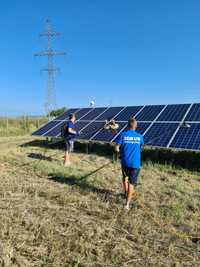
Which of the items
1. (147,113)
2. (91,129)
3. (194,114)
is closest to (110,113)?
(91,129)

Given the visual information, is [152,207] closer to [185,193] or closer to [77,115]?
[185,193]

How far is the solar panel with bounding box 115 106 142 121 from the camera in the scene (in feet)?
50.9

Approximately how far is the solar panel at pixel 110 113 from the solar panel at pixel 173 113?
2.76 m

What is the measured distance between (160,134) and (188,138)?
4.23 ft

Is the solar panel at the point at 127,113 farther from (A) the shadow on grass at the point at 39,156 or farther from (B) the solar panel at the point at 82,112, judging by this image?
(A) the shadow on grass at the point at 39,156

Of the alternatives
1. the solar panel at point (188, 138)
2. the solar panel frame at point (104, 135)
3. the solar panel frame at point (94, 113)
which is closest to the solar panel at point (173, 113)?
the solar panel at point (188, 138)

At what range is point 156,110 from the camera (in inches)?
592

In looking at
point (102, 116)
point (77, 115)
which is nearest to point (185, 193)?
point (102, 116)

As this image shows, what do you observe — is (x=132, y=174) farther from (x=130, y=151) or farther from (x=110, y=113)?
(x=110, y=113)

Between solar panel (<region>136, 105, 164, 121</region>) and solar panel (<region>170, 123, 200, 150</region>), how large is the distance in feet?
6.93

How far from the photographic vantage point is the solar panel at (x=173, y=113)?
13.6 meters

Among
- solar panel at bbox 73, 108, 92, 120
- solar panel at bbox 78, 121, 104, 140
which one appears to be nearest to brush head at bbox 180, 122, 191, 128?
solar panel at bbox 78, 121, 104, 140

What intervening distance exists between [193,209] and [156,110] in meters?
8.43

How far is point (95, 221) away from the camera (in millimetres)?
6141
